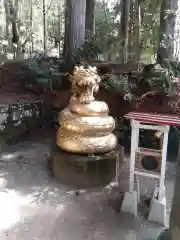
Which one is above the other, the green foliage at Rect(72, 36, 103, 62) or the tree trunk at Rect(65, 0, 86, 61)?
the tree trunk at Rect(65, 0, 86, 61)

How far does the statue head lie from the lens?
324 centimetres

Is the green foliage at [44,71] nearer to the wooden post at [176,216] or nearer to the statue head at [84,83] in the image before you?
the statue head at [84,83]

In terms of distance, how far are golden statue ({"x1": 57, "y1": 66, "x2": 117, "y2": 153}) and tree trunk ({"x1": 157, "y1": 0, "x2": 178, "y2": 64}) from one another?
7.14 feet

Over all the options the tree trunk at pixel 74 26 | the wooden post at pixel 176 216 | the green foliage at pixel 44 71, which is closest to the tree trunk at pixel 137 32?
the tree trunk at pixel 74 26

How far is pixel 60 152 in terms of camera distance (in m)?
3.44

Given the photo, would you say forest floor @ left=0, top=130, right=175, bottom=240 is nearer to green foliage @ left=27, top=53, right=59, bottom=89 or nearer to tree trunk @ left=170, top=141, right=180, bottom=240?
tree trunk @ left=170, top=141, right=180, bottom=240

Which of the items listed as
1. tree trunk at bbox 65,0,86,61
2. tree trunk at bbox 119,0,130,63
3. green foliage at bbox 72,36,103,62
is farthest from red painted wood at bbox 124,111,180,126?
tree trunk at bbox 119,0,130,63

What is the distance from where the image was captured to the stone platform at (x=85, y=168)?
332 centimetres

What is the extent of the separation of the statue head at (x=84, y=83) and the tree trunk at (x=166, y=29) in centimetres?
215

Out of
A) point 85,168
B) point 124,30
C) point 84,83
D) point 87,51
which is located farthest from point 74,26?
point 85,168

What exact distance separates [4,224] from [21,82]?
3.58 metres

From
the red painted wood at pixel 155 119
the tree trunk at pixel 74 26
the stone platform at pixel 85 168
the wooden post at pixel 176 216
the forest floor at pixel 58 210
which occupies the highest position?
the tree trunk at pixel 74 26

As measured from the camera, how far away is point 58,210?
2.92 metres

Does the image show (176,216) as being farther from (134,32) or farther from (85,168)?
(134,32)
